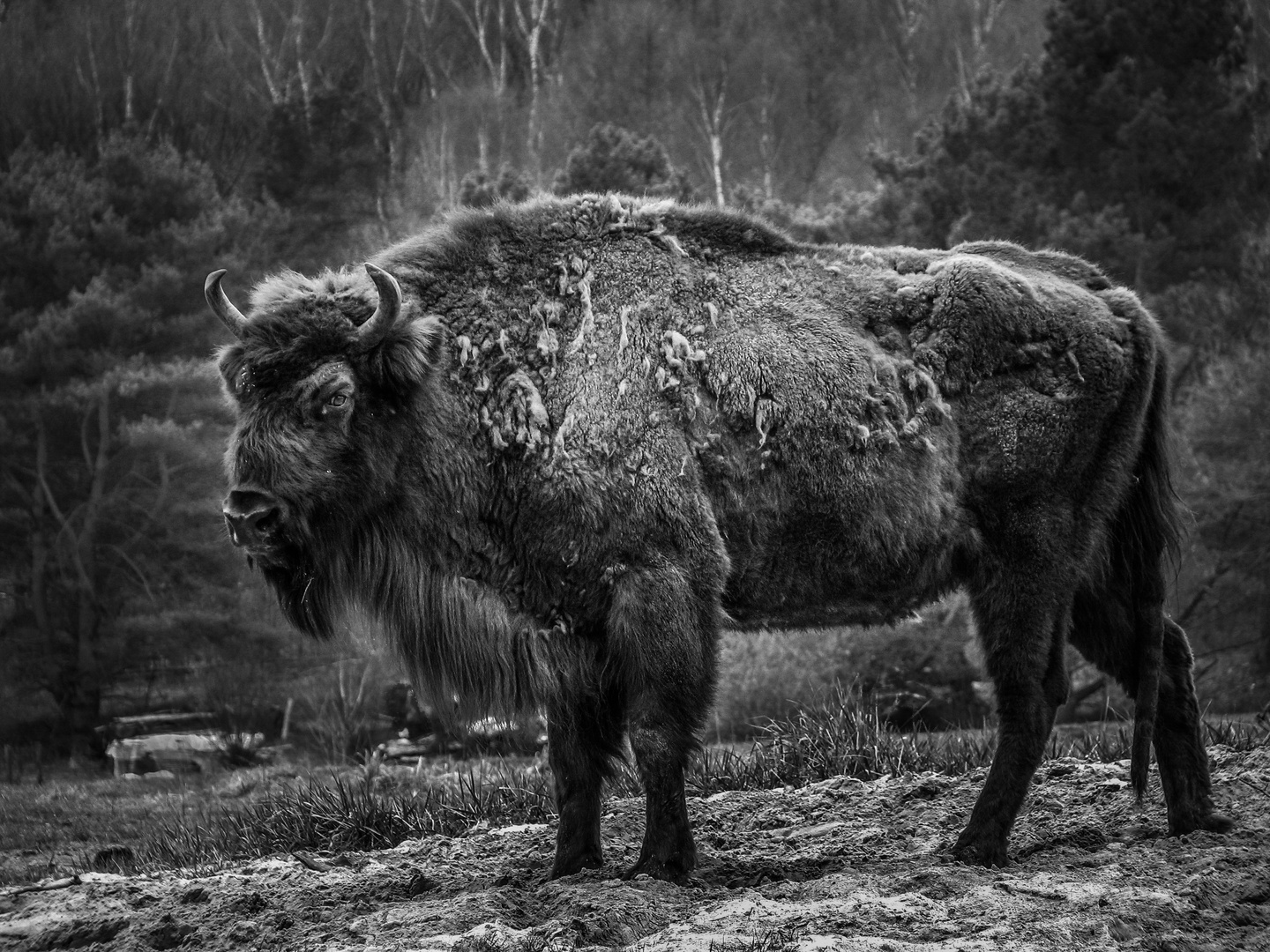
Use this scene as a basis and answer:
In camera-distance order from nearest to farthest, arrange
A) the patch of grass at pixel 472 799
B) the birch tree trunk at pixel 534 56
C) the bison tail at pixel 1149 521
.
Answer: the bison tail at pixel 1149 521
the patch of grass at pixel 472 799
the birch tree trunk at pixel 534 56

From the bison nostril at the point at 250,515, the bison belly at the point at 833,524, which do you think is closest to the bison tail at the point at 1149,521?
the bison belly at the point at 833,524

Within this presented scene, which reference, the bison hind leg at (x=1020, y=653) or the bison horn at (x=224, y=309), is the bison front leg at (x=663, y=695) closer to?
the bison hind leg at (x=1020, y=653)

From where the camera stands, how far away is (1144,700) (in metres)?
4.74

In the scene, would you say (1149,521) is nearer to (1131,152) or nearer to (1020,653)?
(1020,653)

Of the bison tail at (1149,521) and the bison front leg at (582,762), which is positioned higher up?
the bison tail at (1149,521)

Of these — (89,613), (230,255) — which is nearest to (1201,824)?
(89,613)

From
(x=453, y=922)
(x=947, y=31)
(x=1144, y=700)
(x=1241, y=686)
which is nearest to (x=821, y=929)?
(x=453, y=922)

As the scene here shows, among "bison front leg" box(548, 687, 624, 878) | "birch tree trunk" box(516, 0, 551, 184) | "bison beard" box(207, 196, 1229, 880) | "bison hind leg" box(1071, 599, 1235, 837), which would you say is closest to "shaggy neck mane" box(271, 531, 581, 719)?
"bison beard" box(207, 196, 1229, 880)

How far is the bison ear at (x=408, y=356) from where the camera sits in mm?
4594

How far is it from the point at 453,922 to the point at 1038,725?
230cm

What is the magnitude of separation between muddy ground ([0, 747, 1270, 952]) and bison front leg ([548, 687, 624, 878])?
13 cm

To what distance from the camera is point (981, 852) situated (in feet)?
14.4

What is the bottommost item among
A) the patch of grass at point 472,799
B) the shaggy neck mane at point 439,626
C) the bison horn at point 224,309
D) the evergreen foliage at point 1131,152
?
the patch of grass at point 472,799

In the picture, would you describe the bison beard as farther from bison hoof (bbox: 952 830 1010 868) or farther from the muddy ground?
the muddy ground
